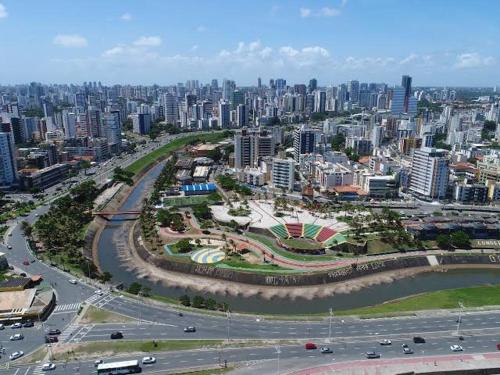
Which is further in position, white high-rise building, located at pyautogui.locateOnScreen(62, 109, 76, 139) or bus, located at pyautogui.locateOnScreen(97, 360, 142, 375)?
white high-rise building, located at pyautogui.locateOnScreen(62, 109, 76, 139)

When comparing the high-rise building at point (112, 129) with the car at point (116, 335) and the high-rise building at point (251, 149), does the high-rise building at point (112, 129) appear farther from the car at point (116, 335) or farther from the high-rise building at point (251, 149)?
the car at point (116, 335)

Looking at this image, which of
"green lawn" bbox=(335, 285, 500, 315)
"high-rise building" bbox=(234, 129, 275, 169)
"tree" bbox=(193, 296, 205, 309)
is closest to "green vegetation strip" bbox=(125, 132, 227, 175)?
"high-rise building" bbox=(234, 129, 275, 169)

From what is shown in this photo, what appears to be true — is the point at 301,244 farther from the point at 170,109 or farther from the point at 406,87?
the point at 406,87

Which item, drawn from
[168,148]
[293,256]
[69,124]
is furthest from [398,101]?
[293,256]

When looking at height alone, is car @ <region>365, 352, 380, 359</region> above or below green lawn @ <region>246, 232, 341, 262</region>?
above

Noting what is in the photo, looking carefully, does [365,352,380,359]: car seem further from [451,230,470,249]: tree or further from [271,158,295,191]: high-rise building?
[271,158,295,191]: high-rise building

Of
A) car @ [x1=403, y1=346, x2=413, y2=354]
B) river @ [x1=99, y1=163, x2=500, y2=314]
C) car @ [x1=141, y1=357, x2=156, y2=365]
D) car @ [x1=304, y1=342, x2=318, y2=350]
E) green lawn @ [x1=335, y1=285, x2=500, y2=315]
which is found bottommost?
river @ [x1=99, y1=163, x2=500, y2=314]

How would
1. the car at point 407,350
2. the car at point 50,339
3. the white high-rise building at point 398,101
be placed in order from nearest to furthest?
Result: the car at point 407,350
the car at point 50,339
the white high-rise building at point 398,101

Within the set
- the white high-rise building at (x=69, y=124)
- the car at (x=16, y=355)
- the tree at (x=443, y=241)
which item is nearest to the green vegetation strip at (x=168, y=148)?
the white high-rise building at (x=69, y=124)
